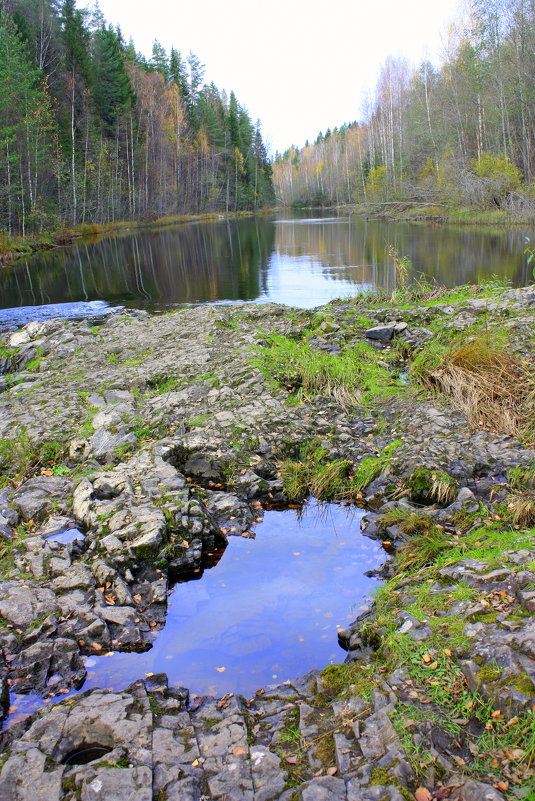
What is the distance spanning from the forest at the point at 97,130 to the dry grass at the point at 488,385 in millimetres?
31346

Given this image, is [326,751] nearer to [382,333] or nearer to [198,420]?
[198,420]

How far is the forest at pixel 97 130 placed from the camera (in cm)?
3575

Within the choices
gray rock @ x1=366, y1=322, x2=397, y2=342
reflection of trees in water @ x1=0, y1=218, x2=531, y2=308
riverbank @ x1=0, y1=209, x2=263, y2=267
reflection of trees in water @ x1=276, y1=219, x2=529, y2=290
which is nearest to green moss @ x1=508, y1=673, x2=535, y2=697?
gray rock @ x1=366, y1=322, x2=397, y2=342

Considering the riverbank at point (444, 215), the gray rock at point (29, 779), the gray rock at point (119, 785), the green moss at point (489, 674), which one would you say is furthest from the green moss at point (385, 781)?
the riverbank at point (444, 215)

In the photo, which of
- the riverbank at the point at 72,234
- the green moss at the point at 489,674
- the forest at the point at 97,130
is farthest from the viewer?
the forest at the point at 97,130

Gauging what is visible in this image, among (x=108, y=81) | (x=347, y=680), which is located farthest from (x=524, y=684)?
(x=108, y=81)

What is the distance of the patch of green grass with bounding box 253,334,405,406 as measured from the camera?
8.23 metres

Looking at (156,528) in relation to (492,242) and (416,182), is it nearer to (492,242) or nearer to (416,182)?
(492,242)

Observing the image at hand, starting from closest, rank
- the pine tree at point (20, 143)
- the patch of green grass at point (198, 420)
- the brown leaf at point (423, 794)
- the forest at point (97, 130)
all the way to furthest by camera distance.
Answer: the brown leaf at point (423, 794) → the patch of green grass at point (198, 420) → the pine tree at point (20, 143) → the forest at point (97, 130)

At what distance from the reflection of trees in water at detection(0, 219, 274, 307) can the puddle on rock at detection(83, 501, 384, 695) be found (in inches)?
549

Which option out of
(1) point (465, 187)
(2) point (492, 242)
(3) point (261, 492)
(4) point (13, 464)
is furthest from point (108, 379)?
(1) point (465, 187)

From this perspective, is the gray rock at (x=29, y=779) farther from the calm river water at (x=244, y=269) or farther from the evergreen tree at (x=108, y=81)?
the evergreen tree at (x=108, y=81)

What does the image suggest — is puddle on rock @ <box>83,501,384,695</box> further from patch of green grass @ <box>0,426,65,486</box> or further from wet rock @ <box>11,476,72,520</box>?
patch of green grass @ <box>0,426,65,486</box>

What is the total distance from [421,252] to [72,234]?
2832 cm
